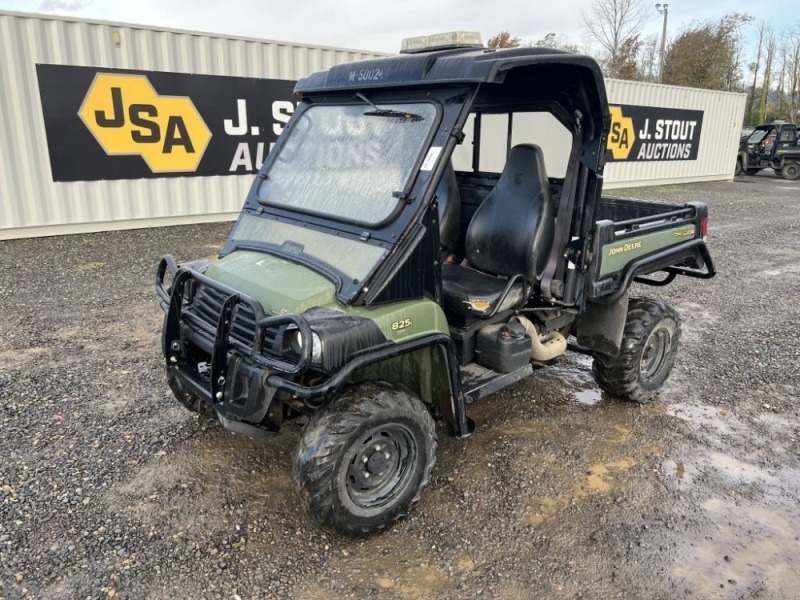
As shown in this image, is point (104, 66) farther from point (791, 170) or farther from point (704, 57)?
point (704, 57)

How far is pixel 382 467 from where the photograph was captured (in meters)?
2.94

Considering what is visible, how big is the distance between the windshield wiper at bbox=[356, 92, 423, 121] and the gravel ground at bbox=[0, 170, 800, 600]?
1.89 m

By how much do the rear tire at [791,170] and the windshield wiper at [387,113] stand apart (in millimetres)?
22602

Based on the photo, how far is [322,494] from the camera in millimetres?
2664

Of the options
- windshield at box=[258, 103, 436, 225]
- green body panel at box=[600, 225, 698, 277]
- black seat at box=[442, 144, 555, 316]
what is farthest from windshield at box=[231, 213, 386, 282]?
green body panel at box=[600, 225, 698, 277]

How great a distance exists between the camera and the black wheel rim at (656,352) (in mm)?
4312

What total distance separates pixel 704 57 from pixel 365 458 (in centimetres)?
3693

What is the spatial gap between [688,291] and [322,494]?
593 cm

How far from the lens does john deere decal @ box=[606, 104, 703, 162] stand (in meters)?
15.8

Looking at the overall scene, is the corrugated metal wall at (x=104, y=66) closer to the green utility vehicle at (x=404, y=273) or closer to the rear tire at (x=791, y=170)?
the green utility vehicle at (x=404, y=273)

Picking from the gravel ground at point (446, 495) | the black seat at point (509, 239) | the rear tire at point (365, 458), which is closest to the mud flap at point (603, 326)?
the gravel ground at point (446, 495)

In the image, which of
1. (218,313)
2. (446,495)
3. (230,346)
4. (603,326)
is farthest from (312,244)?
(603,326)

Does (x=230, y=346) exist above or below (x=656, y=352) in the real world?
above

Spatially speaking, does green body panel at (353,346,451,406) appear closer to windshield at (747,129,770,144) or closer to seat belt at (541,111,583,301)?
seat belt at (541,111,583,301)
